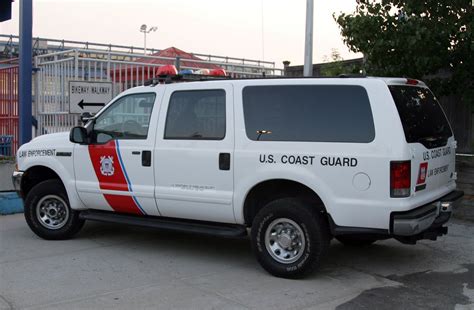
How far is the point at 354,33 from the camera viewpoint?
841 cm

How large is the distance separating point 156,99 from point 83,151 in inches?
45.4

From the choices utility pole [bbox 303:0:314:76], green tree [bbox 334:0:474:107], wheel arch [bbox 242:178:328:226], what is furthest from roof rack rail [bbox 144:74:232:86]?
utility pole [bbox 303:0:314:76]

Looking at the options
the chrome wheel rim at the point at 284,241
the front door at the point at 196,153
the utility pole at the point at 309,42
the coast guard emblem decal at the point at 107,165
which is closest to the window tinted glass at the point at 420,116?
the chrome wheel rim at the point at 284,241

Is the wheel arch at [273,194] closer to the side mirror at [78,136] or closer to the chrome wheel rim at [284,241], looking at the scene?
the chrome wheel rim at [284,241]

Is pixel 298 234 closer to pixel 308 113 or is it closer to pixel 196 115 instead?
pixel 308 113

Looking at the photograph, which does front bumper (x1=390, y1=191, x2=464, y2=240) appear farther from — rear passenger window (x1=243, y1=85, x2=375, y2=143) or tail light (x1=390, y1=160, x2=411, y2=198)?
rear passenger window (x1=243, y1=85, x2=375, y2=143)

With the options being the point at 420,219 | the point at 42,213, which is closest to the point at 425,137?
the point at 420,219

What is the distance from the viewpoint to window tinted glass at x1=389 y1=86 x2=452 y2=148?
5.16 m

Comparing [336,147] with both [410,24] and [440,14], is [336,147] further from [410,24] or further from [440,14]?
[440,14]

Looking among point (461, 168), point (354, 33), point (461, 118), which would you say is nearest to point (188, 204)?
point (354, 33)

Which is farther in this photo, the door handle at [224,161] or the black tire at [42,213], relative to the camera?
the black tire at [42,213]

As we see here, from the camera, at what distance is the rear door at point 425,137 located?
201 inches

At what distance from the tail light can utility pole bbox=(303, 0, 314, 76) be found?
4.90 metres

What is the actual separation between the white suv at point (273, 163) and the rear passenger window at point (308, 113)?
0.03ft
